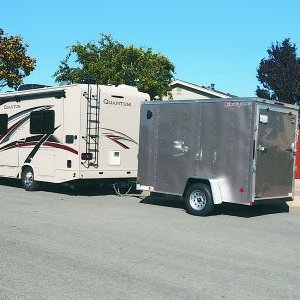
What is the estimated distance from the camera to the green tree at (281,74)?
2989cm

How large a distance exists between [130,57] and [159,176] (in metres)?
16.0

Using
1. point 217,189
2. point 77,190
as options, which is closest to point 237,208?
point 217,189

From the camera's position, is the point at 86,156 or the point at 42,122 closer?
the point at 86,156

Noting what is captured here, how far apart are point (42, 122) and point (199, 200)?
5.89 meters

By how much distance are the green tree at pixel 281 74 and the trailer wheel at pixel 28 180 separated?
688 inches

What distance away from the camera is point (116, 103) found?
15.5 m

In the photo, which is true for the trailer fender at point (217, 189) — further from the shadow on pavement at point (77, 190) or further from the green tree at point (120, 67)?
the green tree at point (120, 67)

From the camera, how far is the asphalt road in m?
5.97

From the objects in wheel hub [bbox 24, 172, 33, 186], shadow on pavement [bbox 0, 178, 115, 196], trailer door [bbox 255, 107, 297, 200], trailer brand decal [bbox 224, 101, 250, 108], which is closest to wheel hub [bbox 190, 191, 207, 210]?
trailer door [bbox 255, 107, 297, 200]

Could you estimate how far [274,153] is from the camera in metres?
12.1

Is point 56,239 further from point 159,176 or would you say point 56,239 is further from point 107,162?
point 107,162

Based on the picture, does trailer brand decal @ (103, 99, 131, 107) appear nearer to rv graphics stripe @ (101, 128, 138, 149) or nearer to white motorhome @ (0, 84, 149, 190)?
white motorhome @ (0, 84, 149, 190)

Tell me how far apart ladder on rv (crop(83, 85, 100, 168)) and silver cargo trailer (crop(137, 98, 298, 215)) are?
1976mm

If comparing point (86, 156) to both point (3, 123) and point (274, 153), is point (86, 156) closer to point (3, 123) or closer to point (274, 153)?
point (3, 123)
